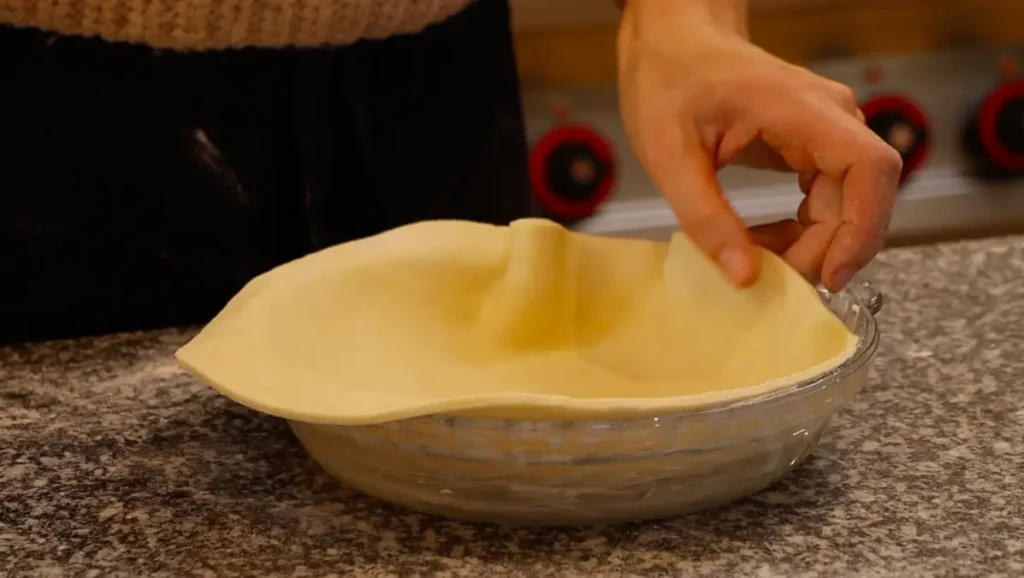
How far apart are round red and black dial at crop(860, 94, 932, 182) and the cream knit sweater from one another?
22.4 inches

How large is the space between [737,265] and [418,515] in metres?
0.16

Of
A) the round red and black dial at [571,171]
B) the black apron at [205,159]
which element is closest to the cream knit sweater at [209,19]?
the black apron at [205,159]

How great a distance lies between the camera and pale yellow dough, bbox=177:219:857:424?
0.36m

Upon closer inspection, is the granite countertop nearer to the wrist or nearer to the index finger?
the index finger

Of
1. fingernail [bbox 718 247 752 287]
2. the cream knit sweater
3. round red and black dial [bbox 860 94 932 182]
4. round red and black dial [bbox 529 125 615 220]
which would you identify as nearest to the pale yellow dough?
fingernail [bbox 718 247 752 287]

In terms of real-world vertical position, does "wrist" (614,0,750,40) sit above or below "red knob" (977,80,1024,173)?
above

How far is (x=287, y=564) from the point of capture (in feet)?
1.09

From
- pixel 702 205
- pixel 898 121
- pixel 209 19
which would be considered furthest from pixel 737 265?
pixel 898 121

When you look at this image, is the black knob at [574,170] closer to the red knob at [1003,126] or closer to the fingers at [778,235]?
the red knob at [1003,126]

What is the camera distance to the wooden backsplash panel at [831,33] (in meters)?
0.93

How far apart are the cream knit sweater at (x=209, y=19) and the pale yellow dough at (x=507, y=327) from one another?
0.38ft

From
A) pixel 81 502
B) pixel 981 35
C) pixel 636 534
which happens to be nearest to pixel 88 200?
pixel 81 502

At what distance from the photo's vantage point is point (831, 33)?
965mm

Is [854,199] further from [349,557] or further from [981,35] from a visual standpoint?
[981,35]
